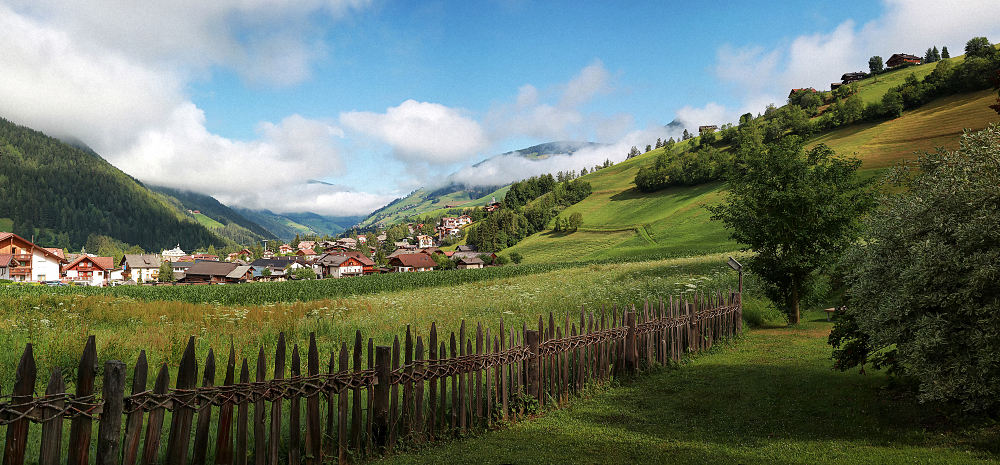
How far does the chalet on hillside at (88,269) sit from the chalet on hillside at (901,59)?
806ft

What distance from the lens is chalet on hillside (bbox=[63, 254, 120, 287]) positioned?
4797 inches

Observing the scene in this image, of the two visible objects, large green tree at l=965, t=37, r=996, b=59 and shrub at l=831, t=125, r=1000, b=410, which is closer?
shrub at l=831, t=125, r=1000, b=410

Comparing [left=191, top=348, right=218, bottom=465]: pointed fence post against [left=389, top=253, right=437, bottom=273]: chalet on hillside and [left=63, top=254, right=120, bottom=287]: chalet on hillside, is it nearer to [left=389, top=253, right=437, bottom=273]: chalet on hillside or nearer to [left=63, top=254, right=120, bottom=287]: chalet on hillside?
[left=389, top=253, right=437, bottom=273]: chalet on hillside

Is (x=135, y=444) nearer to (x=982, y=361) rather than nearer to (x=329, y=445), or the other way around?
(x=329, y=445)

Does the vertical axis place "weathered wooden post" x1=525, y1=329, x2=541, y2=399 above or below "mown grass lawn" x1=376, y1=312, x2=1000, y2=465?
above

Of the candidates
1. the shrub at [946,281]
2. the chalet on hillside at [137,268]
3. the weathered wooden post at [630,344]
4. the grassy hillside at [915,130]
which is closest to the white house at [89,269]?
the chalet on hillside at [137,268]

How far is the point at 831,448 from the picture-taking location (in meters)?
6.54

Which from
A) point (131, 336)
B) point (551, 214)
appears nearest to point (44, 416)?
point (131, 336)

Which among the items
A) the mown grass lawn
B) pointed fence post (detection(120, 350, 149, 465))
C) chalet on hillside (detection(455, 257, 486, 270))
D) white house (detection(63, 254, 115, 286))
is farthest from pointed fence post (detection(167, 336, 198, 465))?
white house (detection(63, 254, 115, 286))

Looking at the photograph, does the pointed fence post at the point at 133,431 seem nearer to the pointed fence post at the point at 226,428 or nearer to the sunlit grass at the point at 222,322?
the pointed fence post at the point at 226,428

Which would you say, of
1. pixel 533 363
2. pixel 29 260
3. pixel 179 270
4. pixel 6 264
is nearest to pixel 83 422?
pixel 533 363

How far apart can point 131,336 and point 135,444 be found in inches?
330

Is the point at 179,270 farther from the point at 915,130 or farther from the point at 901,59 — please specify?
the point at 901,59

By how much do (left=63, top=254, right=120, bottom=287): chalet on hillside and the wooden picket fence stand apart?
147 m
